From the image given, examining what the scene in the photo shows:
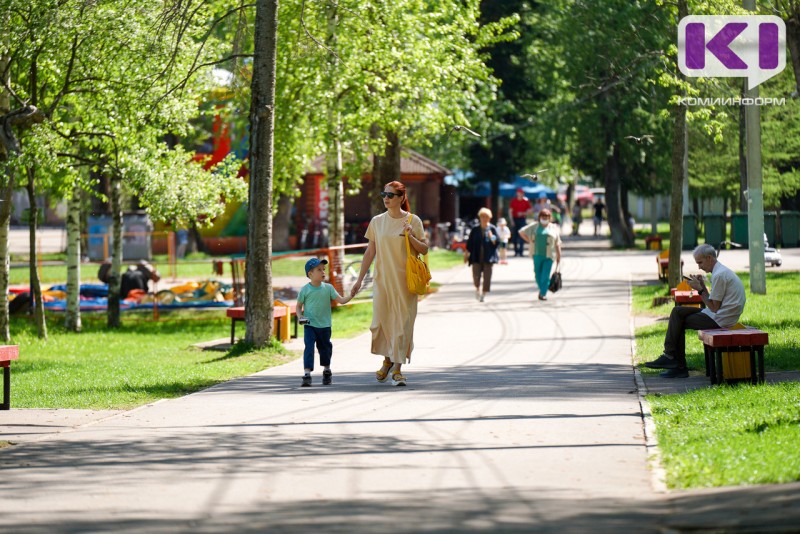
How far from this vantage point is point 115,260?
26375 mm

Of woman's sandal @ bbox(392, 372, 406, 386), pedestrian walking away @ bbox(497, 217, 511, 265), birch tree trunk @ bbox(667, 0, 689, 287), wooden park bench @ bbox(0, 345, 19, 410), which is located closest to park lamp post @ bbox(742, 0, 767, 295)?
birch tree trunk @ bbox(667, 0, 689, 287)

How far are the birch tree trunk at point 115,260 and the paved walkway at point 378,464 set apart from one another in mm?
11146

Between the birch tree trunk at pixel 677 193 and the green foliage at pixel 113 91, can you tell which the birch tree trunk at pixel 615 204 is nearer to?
the birch tree trunk at pixel 677 193

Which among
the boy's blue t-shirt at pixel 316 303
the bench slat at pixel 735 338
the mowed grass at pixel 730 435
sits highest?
the boy's blue t-shirt at pixel 316 303

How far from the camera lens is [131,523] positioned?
23.7 ft

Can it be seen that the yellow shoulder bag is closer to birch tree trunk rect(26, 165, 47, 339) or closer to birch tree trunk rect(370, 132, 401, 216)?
birch tree trunk rect(26, 165, 47, 339)

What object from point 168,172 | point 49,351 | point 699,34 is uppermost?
point 699,34

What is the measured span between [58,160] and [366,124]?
7.95 meters

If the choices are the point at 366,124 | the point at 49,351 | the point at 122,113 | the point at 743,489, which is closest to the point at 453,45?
the point at 366,124

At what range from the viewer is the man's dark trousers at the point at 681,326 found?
46.3ft

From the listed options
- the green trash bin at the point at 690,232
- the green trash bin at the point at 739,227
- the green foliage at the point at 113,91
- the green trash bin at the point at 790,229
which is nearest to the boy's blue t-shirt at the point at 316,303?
the green foliage at the point at 113,91

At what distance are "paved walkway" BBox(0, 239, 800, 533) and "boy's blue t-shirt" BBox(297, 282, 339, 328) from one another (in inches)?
26.8

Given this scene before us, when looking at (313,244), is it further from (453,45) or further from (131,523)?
(131,523)

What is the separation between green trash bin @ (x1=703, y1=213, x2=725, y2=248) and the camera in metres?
42.5
